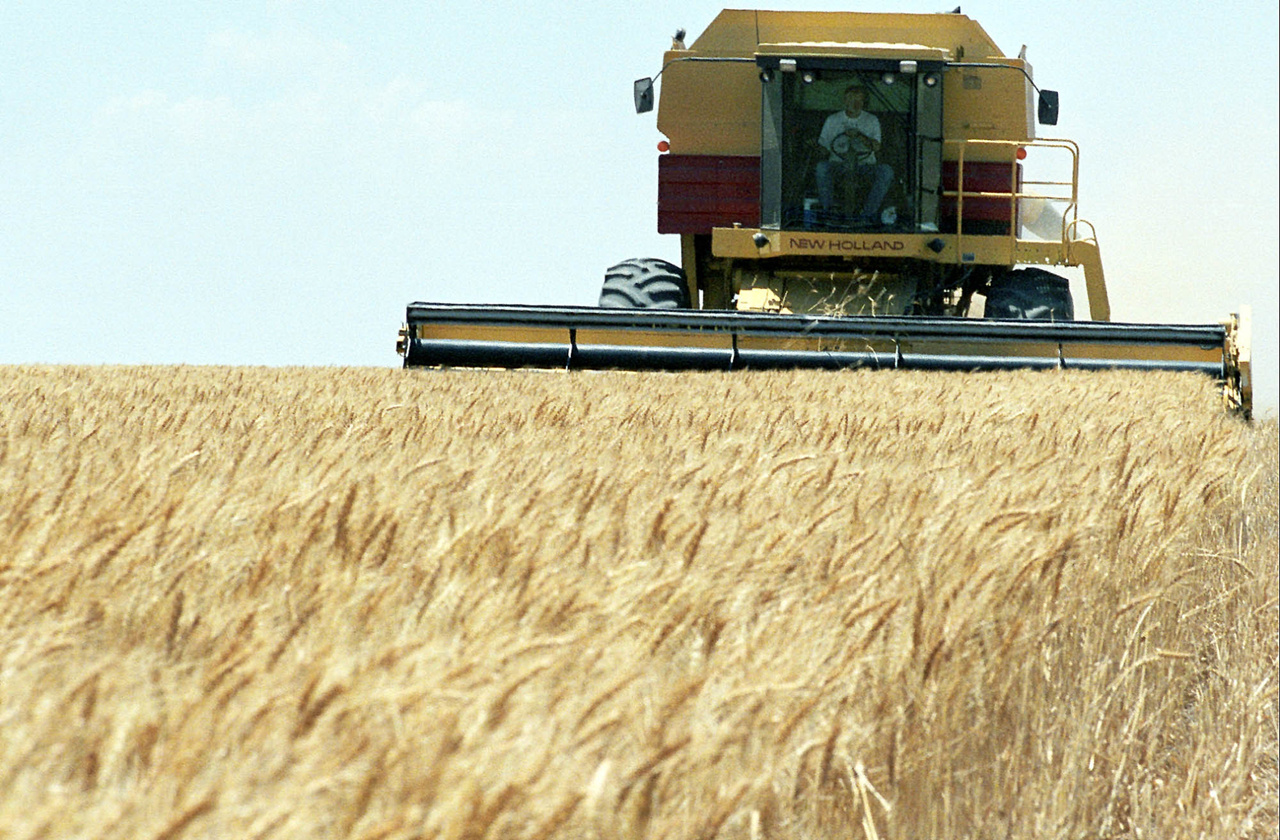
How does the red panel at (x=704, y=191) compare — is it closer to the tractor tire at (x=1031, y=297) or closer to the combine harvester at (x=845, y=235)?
the combine harvester at (x=845, y=235)

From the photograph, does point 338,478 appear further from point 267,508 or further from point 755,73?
point 755,73

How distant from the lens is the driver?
10492 millimetres

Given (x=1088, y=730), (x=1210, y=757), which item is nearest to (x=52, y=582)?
(x=1088, y=730)

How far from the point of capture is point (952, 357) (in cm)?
941

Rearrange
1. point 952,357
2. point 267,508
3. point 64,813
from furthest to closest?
point 952,357, point 267,508, point 64,813

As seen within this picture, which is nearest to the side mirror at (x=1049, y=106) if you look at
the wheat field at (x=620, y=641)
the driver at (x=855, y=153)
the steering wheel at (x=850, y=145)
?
the driver at (x=855, y=153)

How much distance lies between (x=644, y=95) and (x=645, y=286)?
141cm

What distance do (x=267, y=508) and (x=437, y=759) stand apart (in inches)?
52.6

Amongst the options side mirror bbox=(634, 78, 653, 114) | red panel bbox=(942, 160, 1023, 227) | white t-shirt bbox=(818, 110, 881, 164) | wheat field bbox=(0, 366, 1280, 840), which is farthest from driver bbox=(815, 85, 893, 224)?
wheat field bbox=(0, 366, 1280, 840)

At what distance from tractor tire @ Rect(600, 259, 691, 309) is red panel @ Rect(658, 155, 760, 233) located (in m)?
0.40

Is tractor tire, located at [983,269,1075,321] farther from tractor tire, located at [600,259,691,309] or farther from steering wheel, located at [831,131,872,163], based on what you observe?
tractor tire, located at [600,259,691,309]

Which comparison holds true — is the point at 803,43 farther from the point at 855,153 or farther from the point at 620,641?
the point at 620,641

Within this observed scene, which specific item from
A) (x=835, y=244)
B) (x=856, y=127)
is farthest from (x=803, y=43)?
(x=835, y=244)

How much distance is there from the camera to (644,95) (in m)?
10.3
